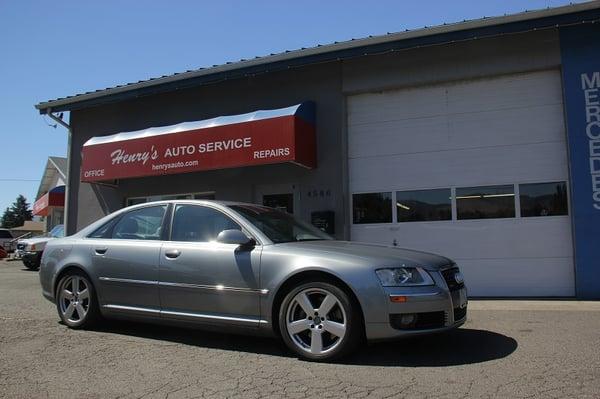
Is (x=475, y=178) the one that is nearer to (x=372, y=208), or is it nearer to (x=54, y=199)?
(x=372, y=208)

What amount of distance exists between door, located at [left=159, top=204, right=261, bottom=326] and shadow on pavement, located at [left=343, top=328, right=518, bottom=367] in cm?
117

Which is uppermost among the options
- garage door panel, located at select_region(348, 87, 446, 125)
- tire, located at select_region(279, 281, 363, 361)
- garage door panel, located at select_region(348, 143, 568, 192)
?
garage door panel, located at select_region(348, 87, 446, 125)

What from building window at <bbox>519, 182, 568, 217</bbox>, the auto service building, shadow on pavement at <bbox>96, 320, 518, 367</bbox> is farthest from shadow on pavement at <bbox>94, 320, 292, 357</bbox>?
building window at <bbox>519, 182, 568, 217</bbox>

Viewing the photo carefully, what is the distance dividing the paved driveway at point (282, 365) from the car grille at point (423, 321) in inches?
12.9

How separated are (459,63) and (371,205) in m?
3.25

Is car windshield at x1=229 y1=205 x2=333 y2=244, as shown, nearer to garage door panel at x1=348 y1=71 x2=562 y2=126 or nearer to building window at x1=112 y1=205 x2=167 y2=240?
building window at x1=112 y1=205 x2=167 y2=240

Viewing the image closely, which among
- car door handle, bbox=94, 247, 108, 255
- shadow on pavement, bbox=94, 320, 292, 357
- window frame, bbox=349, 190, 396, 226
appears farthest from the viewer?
window frame, bbox=349, 190, 396, 226

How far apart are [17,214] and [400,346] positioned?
106418 mm

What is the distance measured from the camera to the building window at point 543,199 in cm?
967

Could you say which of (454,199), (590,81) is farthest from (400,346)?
(590,81)

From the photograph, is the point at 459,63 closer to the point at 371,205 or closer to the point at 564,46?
the point at 564,46

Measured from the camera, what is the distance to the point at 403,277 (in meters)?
4.79

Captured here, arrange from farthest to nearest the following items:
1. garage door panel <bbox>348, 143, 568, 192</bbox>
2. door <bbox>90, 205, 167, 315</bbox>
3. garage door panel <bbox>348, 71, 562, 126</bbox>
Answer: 1. garage door panel <bbox>348, 71, 562, 126</bbox>
2. garage door panel <bbox>348, 143, 568, 192</bbox>
3. door <bbox>90, 205, 167, 315</bbox>

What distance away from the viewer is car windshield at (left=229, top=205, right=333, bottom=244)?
18.5ft
